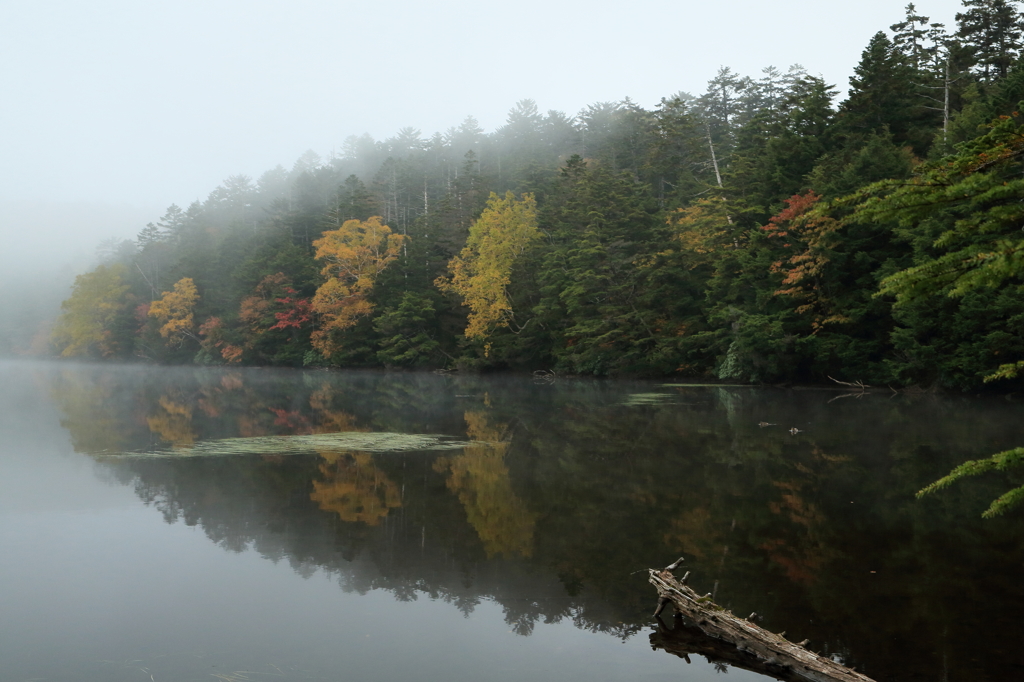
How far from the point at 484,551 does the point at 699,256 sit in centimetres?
3099

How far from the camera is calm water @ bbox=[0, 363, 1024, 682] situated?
5.13 metres

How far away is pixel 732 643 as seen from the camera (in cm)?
508

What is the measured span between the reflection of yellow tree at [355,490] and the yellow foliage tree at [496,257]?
94.6ft

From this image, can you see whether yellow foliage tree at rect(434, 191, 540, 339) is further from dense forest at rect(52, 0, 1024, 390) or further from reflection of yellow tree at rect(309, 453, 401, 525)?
reflection of yellow tree at rect(309, 453, 401, 525)

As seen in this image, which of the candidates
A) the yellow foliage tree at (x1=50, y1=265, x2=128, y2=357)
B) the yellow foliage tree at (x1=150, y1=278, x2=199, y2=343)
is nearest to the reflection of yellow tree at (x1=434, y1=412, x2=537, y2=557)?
the yellow foliage tree at (x1=150, y1=278, x2=199, y2=343)

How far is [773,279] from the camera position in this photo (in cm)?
3038

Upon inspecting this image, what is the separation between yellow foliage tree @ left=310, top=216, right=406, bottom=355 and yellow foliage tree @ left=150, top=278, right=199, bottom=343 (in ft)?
63.7

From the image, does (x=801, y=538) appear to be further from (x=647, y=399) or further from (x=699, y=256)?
(x=699, y=256)

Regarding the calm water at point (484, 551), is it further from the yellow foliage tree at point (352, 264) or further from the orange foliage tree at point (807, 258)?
the yellow foliage tree at point (352, 264)

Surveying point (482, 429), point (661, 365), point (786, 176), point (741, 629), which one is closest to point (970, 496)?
point (741, 629)

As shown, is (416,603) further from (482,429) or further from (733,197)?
(733,197)

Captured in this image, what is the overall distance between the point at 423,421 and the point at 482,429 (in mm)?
2633

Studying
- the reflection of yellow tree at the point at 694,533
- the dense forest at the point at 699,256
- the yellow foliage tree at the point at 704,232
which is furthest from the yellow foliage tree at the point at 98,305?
the reflection of yellow tree at the point at 694,533

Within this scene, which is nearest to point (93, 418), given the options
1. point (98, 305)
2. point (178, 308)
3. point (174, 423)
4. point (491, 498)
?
point (174, 423)
